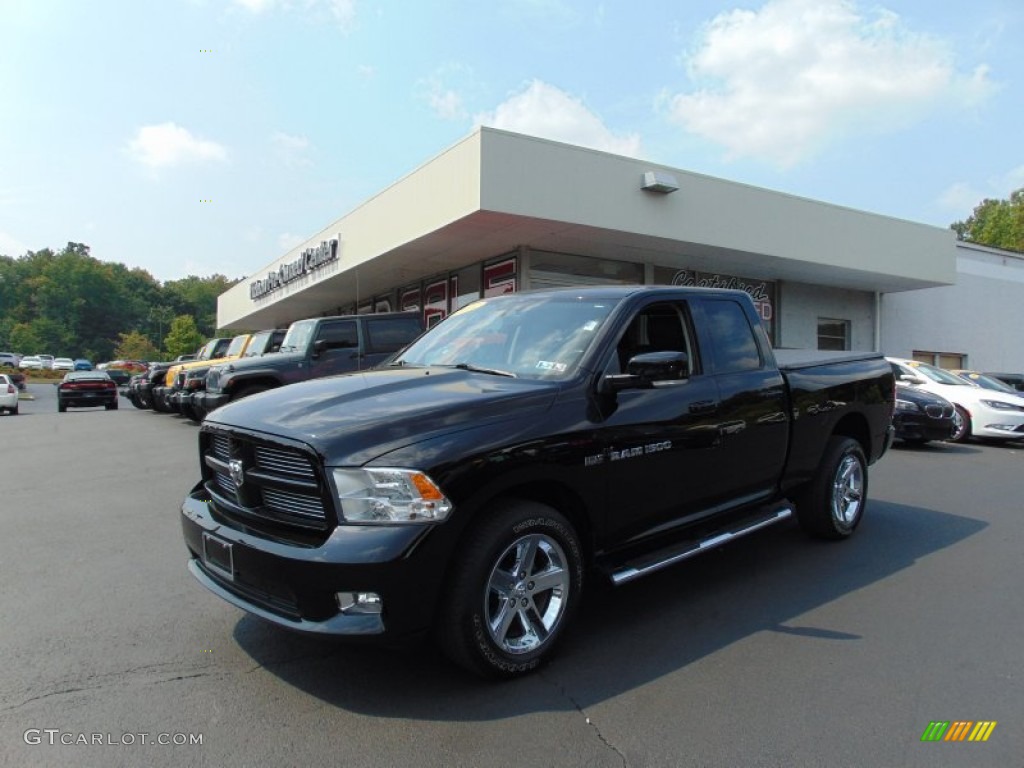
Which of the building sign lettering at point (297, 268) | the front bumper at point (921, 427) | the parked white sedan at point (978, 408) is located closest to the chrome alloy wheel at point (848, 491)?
the front bumper at point (921, 427)

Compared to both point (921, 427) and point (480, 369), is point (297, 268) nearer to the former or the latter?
point (921, 427)

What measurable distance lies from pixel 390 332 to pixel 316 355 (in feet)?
4.35

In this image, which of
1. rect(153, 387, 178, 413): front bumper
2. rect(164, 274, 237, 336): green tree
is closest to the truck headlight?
rect(153, 387, 178, 413): front bumper

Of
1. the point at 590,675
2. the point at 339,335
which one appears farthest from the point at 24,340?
the point at 590,675

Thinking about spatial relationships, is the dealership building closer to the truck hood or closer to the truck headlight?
the truck hood

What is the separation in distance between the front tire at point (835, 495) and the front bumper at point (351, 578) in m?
3.68

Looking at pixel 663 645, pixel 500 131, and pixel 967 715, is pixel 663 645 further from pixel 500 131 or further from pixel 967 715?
pixel 500 131

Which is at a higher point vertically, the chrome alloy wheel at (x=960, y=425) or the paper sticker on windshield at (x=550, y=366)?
the paper sticker on windshield at (x=550, y=366)

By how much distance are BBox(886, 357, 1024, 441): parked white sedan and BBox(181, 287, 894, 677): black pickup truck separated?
351 inches

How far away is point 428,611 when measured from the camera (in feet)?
9.45

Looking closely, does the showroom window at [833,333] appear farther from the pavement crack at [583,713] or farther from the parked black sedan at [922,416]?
the pavement crack at [583,713]

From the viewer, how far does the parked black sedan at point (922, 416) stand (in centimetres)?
1102

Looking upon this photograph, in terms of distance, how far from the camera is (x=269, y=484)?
125 inches

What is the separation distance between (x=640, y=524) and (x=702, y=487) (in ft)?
2.01
